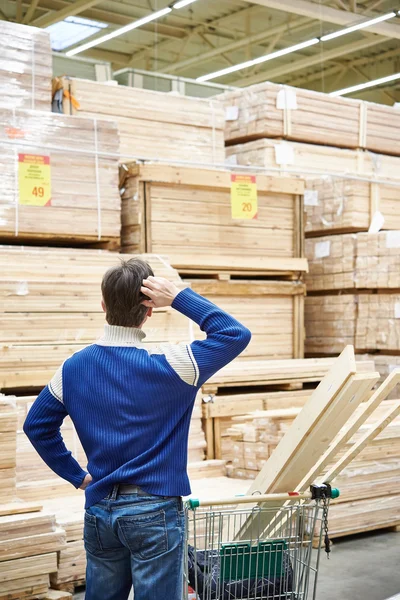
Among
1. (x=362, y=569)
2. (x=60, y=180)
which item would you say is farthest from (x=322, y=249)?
(x=362, y=569)

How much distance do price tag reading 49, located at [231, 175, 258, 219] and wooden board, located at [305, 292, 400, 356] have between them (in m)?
1.54

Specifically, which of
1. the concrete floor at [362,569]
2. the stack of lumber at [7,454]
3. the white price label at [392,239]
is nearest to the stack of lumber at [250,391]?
the concrete floor at [362,569]

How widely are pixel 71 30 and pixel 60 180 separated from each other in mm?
13037

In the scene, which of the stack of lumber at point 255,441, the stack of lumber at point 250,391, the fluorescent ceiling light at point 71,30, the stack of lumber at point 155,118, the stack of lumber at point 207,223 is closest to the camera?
the stack of lumber at point 255,441

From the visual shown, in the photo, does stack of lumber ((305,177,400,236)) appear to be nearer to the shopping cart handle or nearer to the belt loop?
the shopping cart handle

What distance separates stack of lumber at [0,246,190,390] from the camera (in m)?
5.91

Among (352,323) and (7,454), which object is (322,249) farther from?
(7,454)

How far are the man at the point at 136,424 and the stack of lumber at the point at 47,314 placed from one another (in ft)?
9.52

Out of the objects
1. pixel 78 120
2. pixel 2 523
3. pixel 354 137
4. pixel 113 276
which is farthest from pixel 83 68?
pixel 113 276

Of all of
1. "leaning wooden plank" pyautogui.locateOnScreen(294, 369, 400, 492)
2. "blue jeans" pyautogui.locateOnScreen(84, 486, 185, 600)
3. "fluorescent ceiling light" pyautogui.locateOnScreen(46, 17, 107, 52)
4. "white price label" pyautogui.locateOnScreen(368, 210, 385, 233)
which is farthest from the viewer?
"fluorescent ceiling light" pyautogui.locateOnScreen(46, 17, 107, 52)

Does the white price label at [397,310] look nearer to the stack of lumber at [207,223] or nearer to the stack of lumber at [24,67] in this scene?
the stack of lumber at [207,223]

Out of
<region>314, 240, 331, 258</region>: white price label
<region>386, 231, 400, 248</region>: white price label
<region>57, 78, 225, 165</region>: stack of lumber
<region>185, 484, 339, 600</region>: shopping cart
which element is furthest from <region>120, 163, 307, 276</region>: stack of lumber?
<region>185, 484, 339, 600</region>: shopping cart

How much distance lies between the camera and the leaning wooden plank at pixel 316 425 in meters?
3.26

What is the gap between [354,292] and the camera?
341 inches
